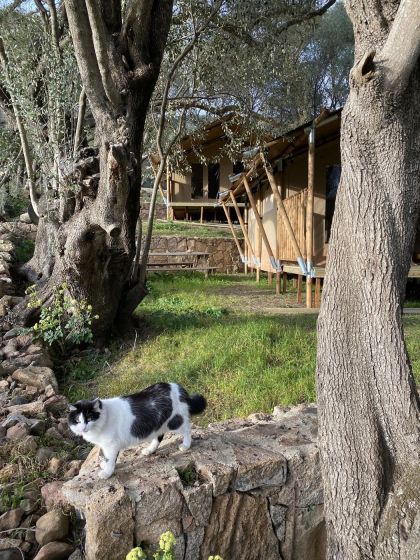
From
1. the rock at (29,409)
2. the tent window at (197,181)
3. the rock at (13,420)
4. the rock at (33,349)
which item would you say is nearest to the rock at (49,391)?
the rock at (29,409)

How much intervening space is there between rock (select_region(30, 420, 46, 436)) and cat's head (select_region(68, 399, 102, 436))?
4.68 ft

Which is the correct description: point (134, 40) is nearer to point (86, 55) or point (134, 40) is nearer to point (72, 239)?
point (86, 55)

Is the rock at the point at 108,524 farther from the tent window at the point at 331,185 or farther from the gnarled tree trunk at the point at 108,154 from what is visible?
the tent window at the point at 331,185

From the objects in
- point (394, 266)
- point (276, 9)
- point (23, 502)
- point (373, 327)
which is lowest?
point (23, 502)

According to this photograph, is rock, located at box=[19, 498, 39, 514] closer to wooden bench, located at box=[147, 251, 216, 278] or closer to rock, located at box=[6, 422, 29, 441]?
rock, located at box=[6, 422, 29, 441]

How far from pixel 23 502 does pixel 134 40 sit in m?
5.30

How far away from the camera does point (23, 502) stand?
2.86m

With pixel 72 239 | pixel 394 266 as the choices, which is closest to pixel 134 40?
pixel 72 239

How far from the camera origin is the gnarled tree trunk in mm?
5035

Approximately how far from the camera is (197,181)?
910 inches

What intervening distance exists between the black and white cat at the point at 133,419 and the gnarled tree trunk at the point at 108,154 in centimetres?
283

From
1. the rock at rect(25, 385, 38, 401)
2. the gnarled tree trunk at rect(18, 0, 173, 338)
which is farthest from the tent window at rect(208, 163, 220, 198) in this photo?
the rock at rect(25, 385, 38, 401)

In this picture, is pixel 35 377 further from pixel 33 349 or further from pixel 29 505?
pixel 29 505

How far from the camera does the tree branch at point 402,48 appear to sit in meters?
2.23
